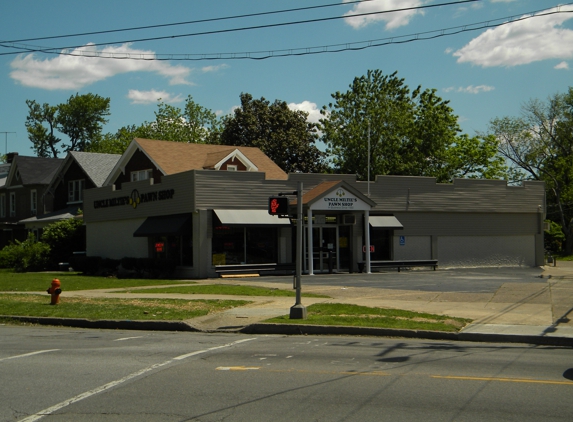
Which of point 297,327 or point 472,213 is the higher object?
point 472,213

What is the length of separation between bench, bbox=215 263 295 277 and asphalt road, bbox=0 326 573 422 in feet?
60.5

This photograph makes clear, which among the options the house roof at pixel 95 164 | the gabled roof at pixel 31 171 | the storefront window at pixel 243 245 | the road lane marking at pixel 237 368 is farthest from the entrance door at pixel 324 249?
the gabled roof at pixel 31 171

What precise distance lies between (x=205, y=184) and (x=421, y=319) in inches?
698

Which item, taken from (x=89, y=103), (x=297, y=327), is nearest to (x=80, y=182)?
(x=297, y=327)

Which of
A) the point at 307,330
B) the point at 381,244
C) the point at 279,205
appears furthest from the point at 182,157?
the point at 307,330

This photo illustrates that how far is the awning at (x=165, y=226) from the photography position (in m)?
31.5

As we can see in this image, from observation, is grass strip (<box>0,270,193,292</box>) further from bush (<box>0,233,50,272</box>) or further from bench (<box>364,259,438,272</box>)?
bench (<box>364,259,438,272</box>)

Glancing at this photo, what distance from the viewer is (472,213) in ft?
124

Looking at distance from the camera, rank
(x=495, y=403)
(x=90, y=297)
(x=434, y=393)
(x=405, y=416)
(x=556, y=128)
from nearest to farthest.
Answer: (x=405, y=416) → (x=495, y=403) → (x=434, y=393) → (x=90, y=297) → (x=556, y=128)

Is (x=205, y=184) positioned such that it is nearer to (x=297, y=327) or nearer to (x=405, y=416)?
(x=297, y=327)

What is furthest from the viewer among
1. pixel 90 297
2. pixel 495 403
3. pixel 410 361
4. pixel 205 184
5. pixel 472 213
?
pixel 472 213

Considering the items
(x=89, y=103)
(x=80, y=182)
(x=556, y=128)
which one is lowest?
(x=80, y=182)

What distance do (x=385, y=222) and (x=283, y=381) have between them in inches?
1055

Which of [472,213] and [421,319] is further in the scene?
[472,213]
